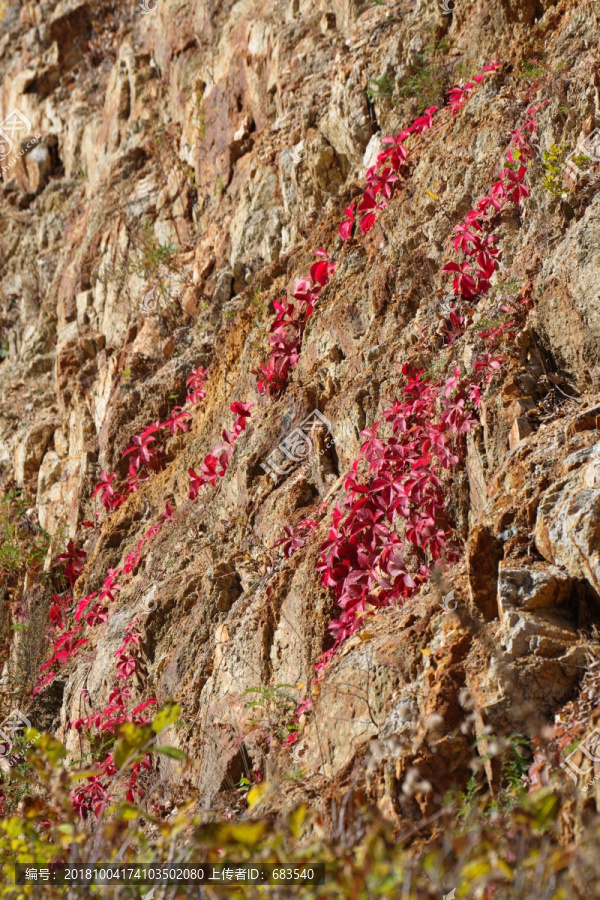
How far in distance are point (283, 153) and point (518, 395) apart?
3.95 metres

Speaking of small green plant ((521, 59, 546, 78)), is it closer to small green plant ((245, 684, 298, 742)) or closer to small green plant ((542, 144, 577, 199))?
small green plant ((542, 144, 577, 199))

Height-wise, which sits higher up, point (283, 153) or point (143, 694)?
point (283, 153)

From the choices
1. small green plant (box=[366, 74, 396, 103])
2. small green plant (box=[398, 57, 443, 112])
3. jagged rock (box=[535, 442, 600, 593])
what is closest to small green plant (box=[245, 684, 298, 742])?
jagged rock (box=[535, 442, 600, 593])

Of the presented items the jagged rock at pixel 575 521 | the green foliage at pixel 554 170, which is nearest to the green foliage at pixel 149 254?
the green foliage at pixel 554 170

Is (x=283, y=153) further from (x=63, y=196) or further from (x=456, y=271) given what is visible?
(x=63, y=196)

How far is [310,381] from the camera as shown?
510cm

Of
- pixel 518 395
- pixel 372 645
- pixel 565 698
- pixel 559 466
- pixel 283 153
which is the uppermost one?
pixel 283 153

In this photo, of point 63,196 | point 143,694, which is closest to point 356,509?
point 143,694

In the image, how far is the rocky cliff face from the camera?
2.96 meters

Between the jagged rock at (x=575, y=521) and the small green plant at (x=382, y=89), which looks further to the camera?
the small green plant at (x=382, y=89)

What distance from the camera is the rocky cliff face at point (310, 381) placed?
9.71 ft

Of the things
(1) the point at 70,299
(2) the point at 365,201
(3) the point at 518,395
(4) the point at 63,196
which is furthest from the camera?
(4) the point at 63,196

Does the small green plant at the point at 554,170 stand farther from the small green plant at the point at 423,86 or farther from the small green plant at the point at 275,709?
the small green plant at the point at 275,709

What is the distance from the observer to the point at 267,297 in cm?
621
